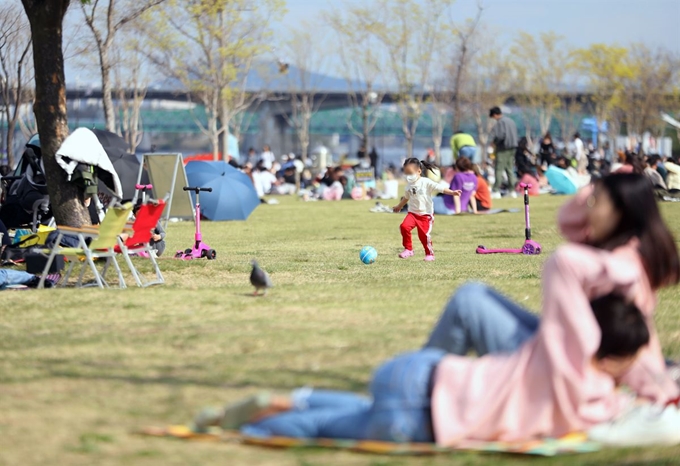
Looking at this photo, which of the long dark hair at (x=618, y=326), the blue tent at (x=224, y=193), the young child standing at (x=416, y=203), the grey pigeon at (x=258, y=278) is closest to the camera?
the long dark hair at (x=618, y=326)

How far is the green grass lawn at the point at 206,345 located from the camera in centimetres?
437

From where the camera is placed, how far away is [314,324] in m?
7.22

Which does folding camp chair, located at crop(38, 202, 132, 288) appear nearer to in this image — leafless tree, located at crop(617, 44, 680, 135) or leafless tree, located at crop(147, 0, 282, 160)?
leafless tree, located at crop(147, 0, 282, 160)

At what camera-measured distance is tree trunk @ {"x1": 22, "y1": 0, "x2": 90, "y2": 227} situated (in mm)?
10609

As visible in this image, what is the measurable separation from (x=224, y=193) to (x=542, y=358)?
54.6 ft

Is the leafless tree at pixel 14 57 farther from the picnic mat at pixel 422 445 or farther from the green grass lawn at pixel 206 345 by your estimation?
the picnic mat at pixel 422 445

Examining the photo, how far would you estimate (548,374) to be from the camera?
13.5 feet

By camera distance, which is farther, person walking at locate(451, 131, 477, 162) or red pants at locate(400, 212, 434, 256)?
person walking at locate(451, 131, 477, 162)

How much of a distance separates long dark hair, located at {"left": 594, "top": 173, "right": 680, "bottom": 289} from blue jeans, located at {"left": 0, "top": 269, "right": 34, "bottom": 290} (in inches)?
268

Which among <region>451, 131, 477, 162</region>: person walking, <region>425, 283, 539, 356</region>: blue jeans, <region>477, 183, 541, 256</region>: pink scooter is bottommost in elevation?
<region>477, 183, 541, 256</region>: pink scooter

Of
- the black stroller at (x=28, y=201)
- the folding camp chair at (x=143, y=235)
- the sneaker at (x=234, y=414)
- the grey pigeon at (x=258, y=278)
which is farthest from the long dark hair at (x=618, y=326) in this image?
the black stroller at (x=28, y=201)

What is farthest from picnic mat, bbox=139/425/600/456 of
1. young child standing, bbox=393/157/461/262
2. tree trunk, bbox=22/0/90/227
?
young child standing, bbox=393/157/461/262

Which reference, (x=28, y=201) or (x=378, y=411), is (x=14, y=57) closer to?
(x=28, y=201)

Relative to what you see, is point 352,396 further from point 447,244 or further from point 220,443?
point 447,244
